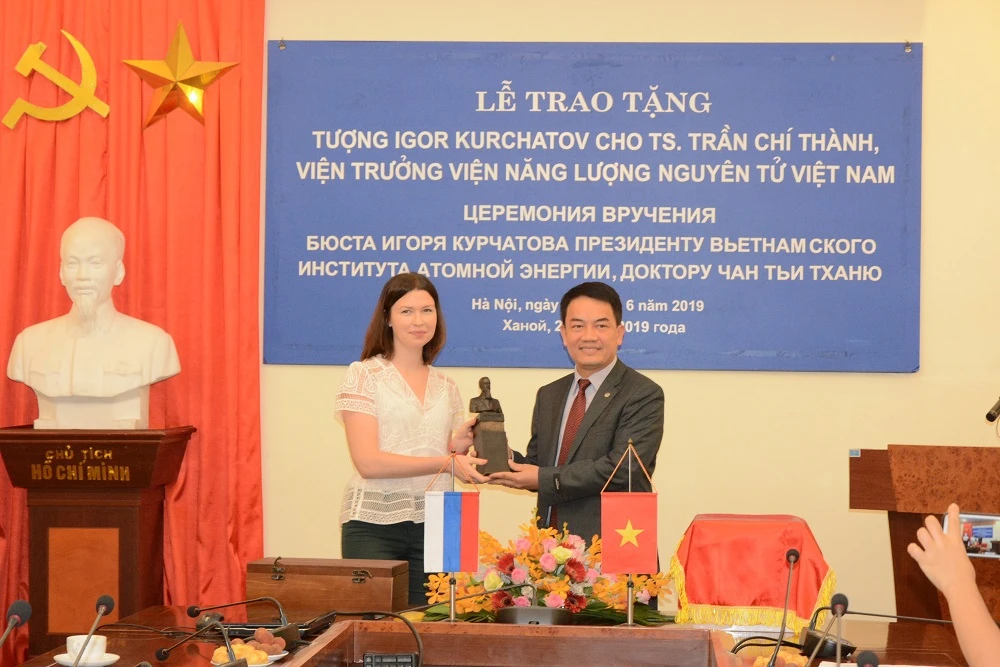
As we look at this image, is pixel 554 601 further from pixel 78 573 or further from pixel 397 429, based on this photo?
pixel 78 573

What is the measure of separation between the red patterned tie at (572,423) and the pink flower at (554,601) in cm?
94

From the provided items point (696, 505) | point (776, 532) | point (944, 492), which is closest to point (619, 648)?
point (776, 532)

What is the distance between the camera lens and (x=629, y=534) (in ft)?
7.76

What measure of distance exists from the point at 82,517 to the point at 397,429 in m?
1.66

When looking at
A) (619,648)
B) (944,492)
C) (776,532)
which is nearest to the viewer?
(619,648)

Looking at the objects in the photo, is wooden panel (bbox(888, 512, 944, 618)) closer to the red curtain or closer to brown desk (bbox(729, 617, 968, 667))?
brown desk (bbox(729, 617, 968, 667))

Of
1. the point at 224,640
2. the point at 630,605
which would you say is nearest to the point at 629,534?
the point at 630,605

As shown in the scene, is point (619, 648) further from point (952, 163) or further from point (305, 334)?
point (952, 163)

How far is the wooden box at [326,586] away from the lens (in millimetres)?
2551

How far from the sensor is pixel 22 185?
4812mm

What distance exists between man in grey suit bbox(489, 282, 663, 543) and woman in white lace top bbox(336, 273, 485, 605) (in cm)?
28

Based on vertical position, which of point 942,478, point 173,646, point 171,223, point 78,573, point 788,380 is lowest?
point 78,573

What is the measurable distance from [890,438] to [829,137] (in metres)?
1.28

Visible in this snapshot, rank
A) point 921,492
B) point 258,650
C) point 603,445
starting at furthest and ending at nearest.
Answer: point 921,492 < point 603,445 < point 258,650
